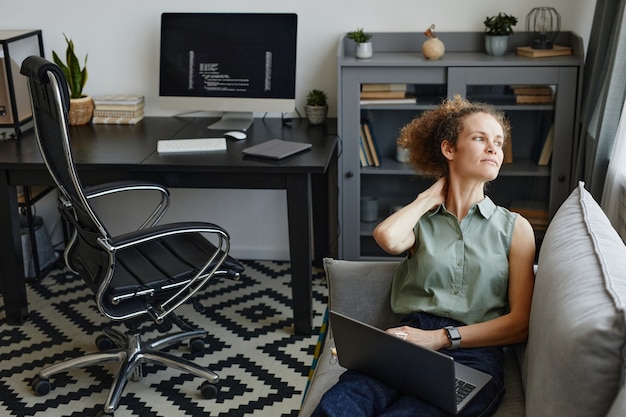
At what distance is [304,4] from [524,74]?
98 centimetres

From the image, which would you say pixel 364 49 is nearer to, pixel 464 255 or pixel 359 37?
pixel 359 37

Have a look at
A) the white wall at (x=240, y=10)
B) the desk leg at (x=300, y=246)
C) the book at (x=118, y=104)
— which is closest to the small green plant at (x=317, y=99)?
the white wall at (x=240, y=10)

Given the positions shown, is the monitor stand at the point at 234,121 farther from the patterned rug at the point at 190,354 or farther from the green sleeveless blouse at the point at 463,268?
the green sleeveless blouse at the point at 463,268

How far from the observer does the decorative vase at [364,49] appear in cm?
348

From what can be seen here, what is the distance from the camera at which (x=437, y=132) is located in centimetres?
224

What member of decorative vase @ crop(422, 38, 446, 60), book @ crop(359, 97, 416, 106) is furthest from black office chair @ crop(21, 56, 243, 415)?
decorative vase @ crop(422, 38, 446, 60)

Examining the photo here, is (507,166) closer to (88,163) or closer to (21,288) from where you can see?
(88,163)

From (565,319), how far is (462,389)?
36 cm

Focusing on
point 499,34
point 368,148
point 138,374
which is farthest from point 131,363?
point 499,34

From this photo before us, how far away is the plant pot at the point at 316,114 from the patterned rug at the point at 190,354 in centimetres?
69

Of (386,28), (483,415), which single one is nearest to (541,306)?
(483,415)

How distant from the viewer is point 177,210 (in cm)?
401

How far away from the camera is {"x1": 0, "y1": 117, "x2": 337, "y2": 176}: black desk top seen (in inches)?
120

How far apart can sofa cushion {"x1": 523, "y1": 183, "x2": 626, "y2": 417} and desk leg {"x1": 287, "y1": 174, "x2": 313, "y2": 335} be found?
1.23 metres
